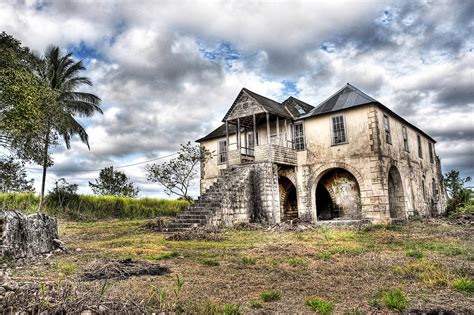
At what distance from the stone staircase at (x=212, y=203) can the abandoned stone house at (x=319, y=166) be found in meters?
0.05

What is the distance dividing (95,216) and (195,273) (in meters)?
19.4

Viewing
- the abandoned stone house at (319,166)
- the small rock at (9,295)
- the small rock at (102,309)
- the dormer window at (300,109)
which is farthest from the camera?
the dormer window at (300,109)

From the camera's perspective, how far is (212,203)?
580 inches

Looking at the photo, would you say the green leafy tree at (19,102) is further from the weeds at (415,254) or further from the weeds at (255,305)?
the weeds at (415,254)

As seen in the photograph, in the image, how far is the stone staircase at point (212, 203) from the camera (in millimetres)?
13805

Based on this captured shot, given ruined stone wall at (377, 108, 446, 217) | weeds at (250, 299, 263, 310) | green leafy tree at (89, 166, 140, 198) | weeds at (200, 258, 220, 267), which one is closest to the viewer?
weeds at (250, 299, 263, 310)

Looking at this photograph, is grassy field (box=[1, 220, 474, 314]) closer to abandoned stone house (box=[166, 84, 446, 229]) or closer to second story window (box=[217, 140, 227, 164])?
abandoned stone house (box=[166, 84, 446, 229])

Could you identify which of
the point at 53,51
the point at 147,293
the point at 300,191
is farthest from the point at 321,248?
the point at 53,51

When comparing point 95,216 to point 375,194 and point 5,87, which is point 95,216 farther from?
point 375,194

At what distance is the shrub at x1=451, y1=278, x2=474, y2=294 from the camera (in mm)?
4283

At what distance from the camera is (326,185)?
62.7 feet

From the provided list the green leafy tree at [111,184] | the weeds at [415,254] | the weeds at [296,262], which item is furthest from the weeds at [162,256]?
the green leafy tree at [111,184]

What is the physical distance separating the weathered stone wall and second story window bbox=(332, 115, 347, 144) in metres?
14.0

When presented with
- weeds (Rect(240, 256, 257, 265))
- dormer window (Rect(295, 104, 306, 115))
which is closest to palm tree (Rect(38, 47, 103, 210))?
dormer window (Rect(295, 104, 306, 115))
